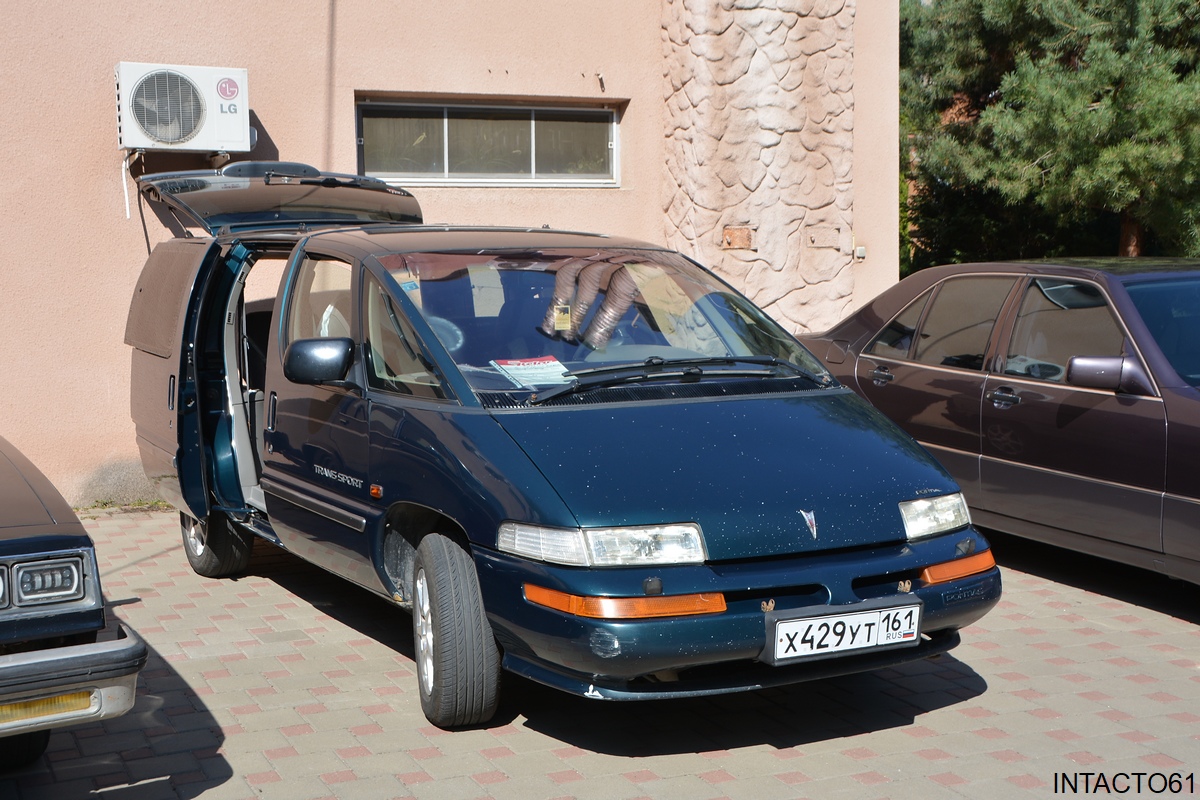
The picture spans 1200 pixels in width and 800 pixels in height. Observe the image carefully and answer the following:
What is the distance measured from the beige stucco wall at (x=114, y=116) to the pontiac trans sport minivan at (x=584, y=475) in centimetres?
271

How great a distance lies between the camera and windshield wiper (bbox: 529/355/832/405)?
4.66 metres

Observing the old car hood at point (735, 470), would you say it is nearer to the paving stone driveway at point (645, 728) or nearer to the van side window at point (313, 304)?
the paving stone driveway at point (645, 728)

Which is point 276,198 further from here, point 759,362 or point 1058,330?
point 1058,330

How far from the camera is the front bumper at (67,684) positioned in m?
3.41

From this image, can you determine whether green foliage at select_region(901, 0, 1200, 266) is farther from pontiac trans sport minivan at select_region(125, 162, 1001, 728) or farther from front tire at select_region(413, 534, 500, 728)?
front tire at select_region(413, 534, 500, 728)

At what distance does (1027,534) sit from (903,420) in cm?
102

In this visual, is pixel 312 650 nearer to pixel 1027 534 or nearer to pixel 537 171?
pixel 1027 534

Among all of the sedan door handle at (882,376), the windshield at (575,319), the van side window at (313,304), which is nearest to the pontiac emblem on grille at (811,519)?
the windshield at (575,319)

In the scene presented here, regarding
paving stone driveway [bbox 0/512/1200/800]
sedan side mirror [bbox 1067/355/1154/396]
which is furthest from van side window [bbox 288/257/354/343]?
sedan side mirror [bbox 1067/355/1154/396]

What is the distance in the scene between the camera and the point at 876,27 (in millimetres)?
10578

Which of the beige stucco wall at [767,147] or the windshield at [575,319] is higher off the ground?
the beige stucco wall at [767,147]

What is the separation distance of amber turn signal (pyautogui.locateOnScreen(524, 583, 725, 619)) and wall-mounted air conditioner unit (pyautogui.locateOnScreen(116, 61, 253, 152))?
19.0ft

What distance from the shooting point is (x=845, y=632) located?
407 cm

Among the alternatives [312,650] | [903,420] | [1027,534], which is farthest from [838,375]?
[312,650]
